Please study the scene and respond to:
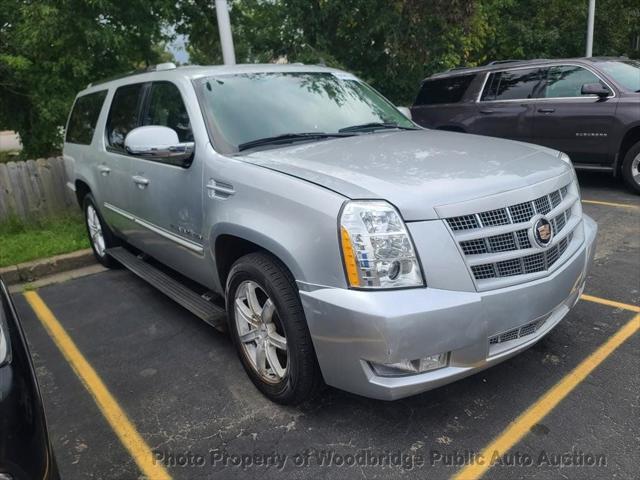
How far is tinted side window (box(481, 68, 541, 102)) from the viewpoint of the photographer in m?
8.05

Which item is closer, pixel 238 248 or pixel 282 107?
pixel 238 248

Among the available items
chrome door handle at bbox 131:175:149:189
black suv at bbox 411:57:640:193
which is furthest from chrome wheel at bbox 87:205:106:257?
black suv at bbox 411:57:640:193

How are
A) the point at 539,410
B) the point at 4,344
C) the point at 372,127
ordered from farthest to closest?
the point at 372,127 < the point at 539,410 < the point at 4,344

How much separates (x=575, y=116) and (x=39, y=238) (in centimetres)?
719

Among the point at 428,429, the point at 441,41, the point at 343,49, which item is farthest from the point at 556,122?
the point at 428,429

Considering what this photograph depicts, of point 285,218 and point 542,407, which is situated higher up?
point 285,218

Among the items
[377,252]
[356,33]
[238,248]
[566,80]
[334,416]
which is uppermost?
[356,33]

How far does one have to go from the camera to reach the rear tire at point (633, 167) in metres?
7.02

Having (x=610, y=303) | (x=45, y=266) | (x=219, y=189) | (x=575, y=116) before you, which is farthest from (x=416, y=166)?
(x=575, y=116)

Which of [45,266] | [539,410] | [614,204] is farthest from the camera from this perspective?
[614,204]

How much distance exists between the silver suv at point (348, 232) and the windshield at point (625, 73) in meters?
4.82

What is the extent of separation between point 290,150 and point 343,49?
8840mm

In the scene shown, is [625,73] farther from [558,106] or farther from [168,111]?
[168,111]

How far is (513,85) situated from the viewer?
27.1 ft
